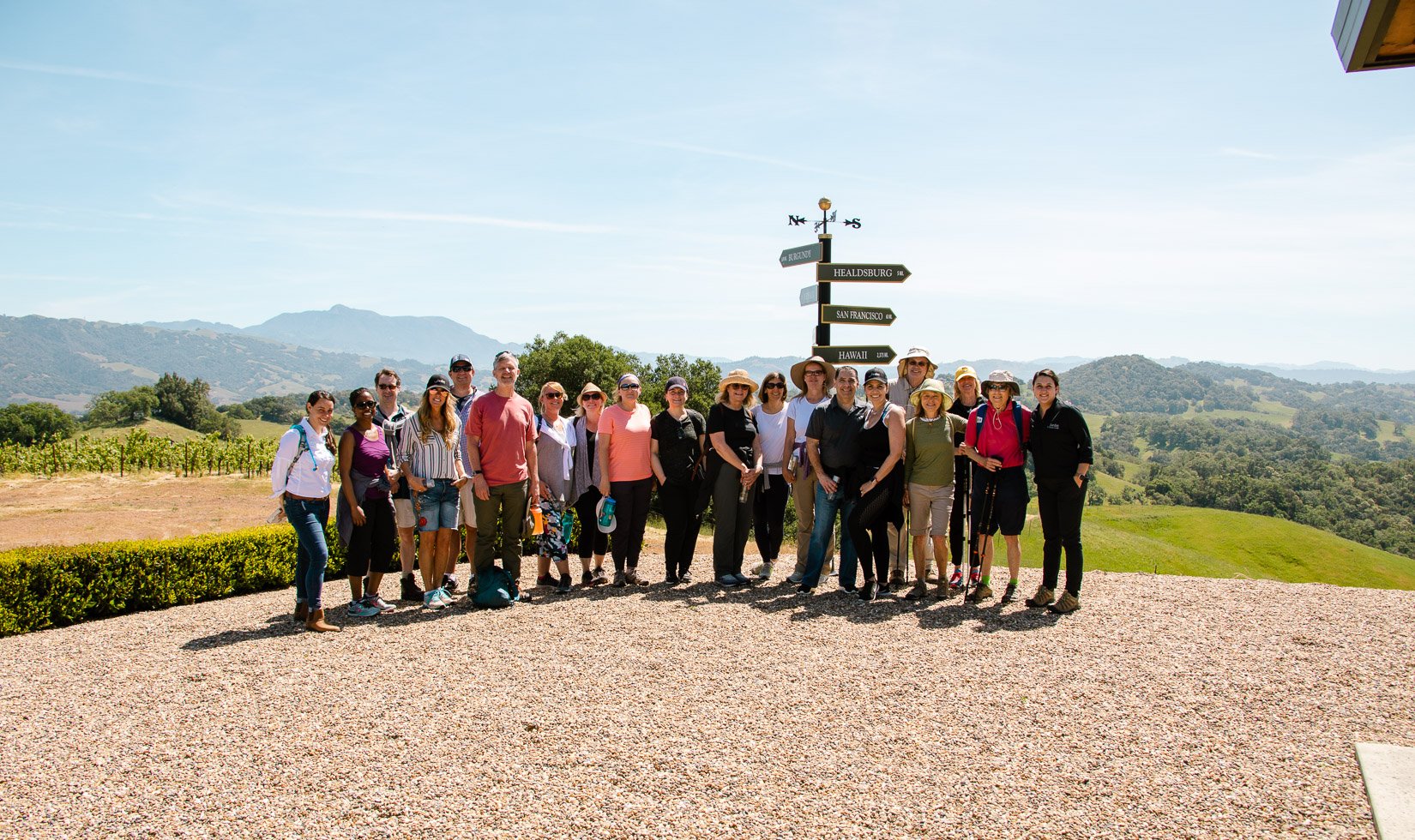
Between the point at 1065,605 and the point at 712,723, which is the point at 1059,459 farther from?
the point at 712,723

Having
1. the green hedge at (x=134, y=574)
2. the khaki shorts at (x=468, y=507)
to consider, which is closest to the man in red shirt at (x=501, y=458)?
the khaki shorts at (x=468, y=507)

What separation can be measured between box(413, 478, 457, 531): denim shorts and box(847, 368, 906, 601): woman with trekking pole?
12.2 feet

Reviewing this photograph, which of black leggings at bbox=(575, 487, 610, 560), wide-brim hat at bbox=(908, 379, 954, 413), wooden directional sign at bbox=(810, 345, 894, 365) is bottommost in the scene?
black leggings at bbox=(575, 487, 610, 560)

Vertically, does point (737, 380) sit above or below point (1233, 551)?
above

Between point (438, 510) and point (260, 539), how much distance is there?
3219 millimetres

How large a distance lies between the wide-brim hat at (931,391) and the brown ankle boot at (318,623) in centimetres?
535

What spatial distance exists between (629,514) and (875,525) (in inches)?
93.1

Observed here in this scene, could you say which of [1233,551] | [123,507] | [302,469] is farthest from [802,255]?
[1233,551]

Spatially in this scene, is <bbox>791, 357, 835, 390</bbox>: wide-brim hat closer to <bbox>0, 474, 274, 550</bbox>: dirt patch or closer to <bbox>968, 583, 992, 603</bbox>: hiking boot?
<bbox>968, 583, 992, 603</bbox>: hiking boot

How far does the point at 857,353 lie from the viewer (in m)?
9.53

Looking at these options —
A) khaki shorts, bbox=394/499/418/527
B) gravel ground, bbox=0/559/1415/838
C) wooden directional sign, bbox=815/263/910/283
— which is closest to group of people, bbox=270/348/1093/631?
khaki shorts, bbox=394/499/418/527

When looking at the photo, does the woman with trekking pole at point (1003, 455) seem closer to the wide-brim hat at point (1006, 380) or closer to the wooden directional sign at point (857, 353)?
the wide-brim hat at point (1006, 380)

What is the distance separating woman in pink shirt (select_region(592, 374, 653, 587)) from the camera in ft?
24.6

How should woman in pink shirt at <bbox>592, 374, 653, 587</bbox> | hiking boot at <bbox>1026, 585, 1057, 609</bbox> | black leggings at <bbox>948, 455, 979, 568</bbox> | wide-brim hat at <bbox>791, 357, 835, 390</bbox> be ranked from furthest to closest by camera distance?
1. wide-brim hat at <bbox>791, 357, 835, 390</bbox>
2. woman in pink shirt at <bbox>592, 374, 653, 587</bbox>
3. black leggings at <bbox>948, 455, 979, 568</bbox>
4. hiking boot at <bbox>1026, 585, 1057, 609</bbox>
